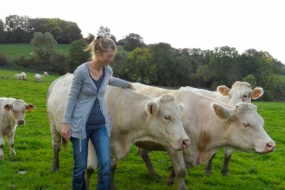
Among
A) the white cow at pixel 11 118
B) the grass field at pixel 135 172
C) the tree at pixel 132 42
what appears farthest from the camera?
the tree at pixel 132 42

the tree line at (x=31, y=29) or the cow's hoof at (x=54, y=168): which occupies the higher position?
the tree line at (x=31, y=29)

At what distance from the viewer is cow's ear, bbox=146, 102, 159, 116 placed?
5.54 m

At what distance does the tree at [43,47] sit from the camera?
2318 inches

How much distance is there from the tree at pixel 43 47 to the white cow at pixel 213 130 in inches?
2130

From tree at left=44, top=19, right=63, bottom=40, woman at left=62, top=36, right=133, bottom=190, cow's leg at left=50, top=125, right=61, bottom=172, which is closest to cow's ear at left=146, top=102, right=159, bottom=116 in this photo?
woman at left=62, top=36, right=133, bottom=190

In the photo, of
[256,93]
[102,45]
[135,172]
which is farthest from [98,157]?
[256,93]

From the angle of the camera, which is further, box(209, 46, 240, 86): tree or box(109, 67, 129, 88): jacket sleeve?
box(209, 46, 240, 86): tree

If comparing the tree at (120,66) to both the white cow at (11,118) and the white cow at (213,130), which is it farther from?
the white cow at (213,130)

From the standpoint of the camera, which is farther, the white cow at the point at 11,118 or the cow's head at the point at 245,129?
the white cow at the point at 11,118

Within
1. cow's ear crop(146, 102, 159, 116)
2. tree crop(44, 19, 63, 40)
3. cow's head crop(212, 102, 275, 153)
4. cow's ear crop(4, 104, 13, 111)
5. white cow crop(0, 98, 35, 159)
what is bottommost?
→ white cow crop(0, 98, 35, 159)

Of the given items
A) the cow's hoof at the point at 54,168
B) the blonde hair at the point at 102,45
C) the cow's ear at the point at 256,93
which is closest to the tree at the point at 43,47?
the cow's hoof at the point at 54,168

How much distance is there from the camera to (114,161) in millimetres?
6309

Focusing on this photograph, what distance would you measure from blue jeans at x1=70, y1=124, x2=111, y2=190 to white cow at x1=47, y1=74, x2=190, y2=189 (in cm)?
102

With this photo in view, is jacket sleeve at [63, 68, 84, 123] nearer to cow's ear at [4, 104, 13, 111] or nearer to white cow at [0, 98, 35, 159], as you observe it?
white cow at [0, 98, 35, 159]
